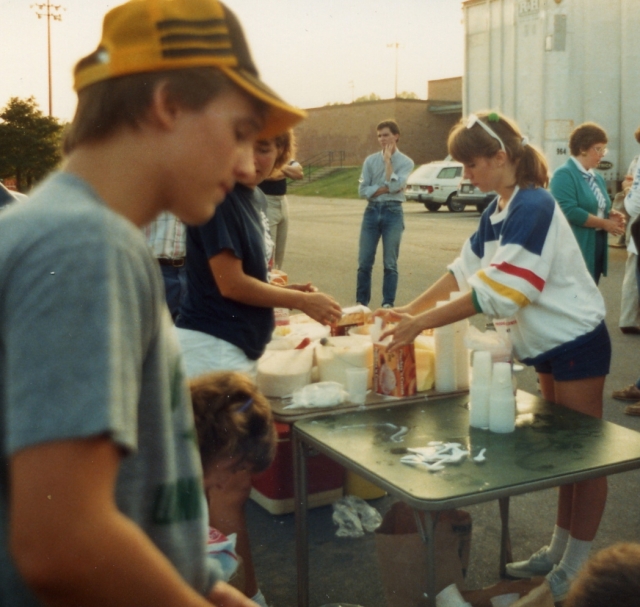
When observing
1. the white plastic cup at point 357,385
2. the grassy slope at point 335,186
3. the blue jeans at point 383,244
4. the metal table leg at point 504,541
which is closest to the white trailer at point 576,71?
the blue jeans at point 383,244

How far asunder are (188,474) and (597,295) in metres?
2.30

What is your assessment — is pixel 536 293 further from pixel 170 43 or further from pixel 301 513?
pixel 170 43

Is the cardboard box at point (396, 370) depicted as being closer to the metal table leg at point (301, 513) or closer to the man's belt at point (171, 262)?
the metal table leg at point (301, 513)

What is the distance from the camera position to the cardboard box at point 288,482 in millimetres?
3736

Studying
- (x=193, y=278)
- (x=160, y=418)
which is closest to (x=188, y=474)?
(x=160, y=418)

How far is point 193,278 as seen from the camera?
2.88 metres

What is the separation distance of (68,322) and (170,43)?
13.6 inches

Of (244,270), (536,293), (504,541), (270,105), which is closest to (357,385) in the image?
(244,270)

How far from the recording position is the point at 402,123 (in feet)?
150

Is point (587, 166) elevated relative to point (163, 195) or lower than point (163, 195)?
elevated

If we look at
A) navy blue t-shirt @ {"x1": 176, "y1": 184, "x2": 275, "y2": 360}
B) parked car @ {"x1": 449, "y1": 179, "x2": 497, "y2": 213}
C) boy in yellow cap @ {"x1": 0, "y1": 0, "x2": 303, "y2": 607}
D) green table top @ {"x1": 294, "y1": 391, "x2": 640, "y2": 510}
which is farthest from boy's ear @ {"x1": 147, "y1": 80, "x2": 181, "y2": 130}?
parked car @ {"x1": 449, "y1": 179, "x2": 497, "y2": 213}

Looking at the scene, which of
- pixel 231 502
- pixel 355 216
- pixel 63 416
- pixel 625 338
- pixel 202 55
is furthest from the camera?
pixel 355 216

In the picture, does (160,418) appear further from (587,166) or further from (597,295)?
(587,166)

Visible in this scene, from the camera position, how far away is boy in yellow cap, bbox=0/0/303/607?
2.30 feet
